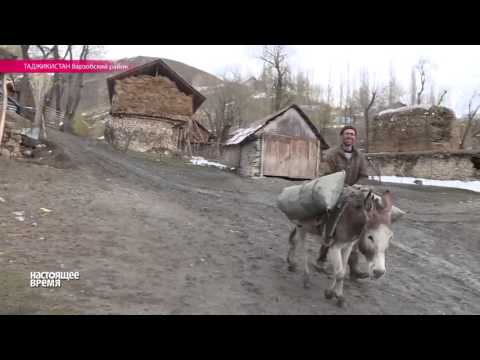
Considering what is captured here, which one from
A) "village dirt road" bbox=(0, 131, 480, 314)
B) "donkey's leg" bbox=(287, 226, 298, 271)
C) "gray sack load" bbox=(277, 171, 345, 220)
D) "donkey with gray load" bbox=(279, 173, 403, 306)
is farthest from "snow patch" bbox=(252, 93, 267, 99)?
"donkey with gray load" bbox=(279, 173, 403, 306)

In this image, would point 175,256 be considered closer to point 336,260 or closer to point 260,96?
point 336,260

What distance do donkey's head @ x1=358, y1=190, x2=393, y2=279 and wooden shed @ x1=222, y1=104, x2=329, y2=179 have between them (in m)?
12.3

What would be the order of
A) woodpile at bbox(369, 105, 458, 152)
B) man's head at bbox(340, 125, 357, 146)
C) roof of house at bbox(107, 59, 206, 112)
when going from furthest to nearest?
1. roof of house at bbox(107, 59, 206, 112)
2. woodpile at bbox(369, 105, 458, 152)
3. man's head at bbox(340, 125, 357, 146)

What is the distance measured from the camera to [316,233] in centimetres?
405

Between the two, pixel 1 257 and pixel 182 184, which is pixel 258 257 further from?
pixel 182 184

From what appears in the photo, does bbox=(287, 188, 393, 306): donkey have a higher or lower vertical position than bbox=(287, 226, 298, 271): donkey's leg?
higher

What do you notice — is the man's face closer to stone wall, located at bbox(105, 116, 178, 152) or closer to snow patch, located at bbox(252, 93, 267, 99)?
stone wall, located at bbox(105, 116, 178, 152)

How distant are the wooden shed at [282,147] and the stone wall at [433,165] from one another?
10.8 feet

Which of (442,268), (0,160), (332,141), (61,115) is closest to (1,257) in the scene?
(0,160)

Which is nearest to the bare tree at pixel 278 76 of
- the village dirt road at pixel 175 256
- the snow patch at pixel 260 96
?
the snow patch at pixel 260 96

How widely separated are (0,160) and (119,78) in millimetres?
11795

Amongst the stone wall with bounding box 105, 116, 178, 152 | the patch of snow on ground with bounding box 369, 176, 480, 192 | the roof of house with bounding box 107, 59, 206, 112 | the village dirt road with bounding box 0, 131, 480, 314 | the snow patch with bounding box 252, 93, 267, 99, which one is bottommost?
the village dirt road with bounding box 0, 131, 480, 314

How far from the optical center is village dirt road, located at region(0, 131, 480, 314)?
11.2 ft

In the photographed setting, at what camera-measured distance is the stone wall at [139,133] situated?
1861 centimetres
